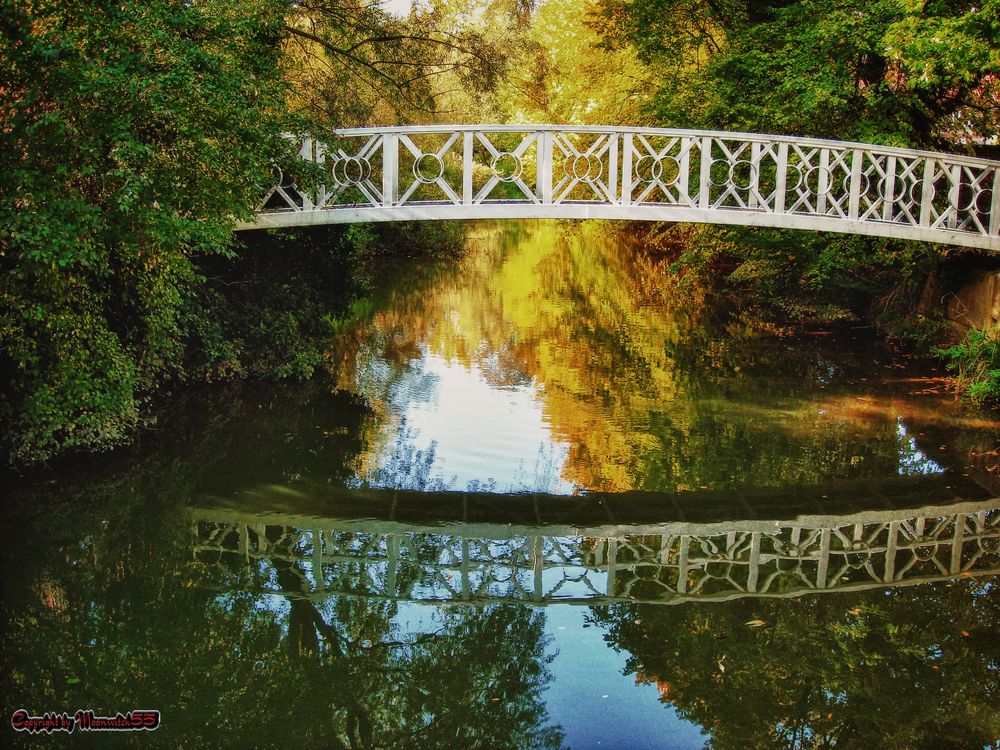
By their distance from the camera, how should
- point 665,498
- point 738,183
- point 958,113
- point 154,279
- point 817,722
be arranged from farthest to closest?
point 738,183 < point 958,113 < point 154,279 < point 665,498 < point 817,722

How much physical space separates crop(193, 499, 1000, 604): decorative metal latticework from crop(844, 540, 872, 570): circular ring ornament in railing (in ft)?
0.05

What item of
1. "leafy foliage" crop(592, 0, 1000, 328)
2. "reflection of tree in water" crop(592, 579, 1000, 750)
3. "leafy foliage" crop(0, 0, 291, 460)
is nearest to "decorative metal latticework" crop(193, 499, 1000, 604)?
"reflection of tree in water" crop(592, 579, 1000, 750)

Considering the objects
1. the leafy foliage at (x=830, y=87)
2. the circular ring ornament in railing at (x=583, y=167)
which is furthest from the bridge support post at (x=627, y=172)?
the leafy foliage at (x=830, y=87)

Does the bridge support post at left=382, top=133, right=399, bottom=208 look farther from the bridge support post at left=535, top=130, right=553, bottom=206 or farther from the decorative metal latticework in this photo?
the decorative metal latticework

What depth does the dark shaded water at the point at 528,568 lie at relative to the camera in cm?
587

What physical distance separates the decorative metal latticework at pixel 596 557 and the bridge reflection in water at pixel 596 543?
16mm

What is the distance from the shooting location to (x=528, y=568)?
7.91 metres

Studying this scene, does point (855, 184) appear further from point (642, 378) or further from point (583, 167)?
point (583, 167)

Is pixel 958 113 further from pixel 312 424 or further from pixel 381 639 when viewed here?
pixel 381 639

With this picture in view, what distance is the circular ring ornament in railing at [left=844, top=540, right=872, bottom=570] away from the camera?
314 inches

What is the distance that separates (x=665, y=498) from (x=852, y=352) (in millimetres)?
7312

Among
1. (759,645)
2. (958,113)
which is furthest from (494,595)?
(958,113)

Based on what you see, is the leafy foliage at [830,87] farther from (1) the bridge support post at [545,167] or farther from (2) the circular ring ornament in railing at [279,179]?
(2) the circular ring ornament in railing at [279,179]

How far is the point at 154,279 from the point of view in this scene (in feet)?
32.9
